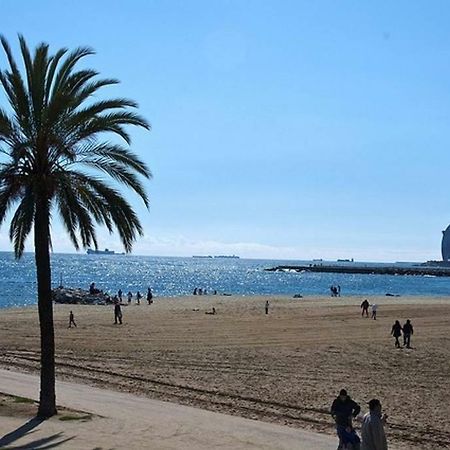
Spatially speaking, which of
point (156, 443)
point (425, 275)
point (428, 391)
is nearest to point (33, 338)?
point (428, 391)

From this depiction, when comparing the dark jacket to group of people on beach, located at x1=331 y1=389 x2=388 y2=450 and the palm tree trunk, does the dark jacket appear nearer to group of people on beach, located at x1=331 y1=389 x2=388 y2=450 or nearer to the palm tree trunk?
group of people on beach, located at x1=331 y1=389 x2=388 y2=450

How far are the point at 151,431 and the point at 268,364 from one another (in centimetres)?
1132

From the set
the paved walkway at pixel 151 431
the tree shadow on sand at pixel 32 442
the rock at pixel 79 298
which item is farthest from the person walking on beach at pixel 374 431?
the rock at pixel 79 298

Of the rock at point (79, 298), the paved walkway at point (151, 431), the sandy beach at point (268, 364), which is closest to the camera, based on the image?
the paved walkway at point (151, 431)

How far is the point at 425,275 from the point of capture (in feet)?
650

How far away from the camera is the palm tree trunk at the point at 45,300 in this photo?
16.4m

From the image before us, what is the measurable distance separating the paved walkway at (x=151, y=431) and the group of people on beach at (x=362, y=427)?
1648 millimetres

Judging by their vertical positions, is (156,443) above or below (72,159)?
below

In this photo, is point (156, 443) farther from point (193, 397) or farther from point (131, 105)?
point (131, 105)

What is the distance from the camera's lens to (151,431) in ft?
50.0

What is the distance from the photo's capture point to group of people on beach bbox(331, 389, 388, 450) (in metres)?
10.8

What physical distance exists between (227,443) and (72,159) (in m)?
6.78

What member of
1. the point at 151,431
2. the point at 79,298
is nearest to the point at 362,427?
the point at 151,431

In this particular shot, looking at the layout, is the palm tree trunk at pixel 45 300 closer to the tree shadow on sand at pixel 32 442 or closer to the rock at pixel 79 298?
the tree shadow on sand at pixel 32 442
